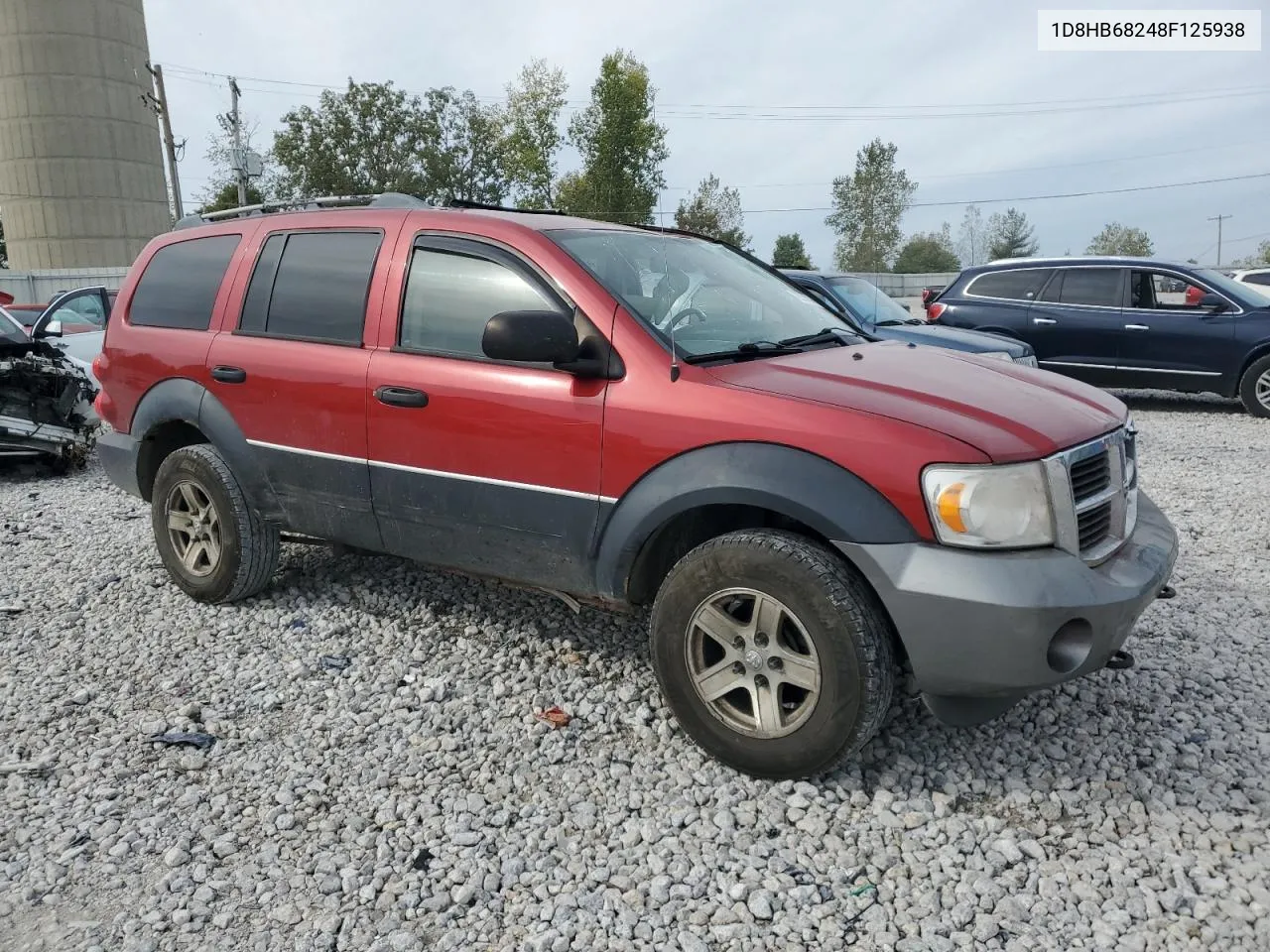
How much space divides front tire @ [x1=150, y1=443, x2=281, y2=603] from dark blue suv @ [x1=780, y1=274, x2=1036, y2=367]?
194 inches

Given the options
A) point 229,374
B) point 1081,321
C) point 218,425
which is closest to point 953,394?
point 229,374

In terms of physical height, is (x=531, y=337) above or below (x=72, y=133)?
below

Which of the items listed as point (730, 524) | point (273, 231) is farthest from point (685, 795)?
point (273, 231)

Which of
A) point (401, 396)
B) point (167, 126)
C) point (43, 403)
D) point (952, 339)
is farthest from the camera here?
point (167, 126)

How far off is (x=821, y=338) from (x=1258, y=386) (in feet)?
28.6

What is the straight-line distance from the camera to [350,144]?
158 feet

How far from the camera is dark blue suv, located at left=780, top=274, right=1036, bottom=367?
27.7ft

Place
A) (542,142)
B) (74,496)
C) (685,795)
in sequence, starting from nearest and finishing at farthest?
(685,795) → (74,496) → (542,142)

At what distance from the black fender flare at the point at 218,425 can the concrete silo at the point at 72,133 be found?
54.4m

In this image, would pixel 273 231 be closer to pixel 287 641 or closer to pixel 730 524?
pixel 287 641

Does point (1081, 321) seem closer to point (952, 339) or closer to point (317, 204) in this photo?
point (952, 339)

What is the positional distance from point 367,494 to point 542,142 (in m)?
44.6

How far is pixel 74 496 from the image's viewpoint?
7.32 m

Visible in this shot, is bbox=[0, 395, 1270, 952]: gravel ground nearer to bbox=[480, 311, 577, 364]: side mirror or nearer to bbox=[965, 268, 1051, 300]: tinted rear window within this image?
bbox=[480, 311, 577, 364]: side mirror
